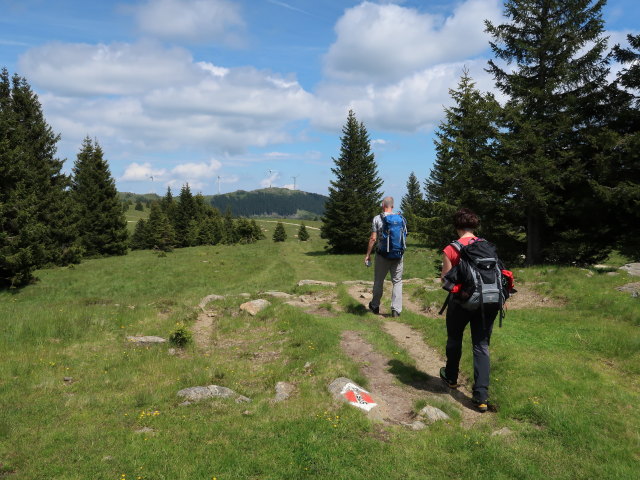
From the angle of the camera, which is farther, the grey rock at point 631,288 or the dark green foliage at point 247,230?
the dark green foliage at point 247,230

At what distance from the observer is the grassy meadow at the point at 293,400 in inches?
183

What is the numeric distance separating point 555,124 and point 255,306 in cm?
1630

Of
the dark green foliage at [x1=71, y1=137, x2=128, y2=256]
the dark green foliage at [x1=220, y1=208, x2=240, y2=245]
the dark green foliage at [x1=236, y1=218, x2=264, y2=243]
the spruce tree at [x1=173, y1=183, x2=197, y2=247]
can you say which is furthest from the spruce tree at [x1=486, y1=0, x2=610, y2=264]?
the dark green foliage at [x1=220, y1=208, x2=240, y2=245]

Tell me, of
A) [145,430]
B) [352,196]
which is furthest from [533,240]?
[352,196]

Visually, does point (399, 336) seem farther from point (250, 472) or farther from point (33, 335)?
point (33, 335)

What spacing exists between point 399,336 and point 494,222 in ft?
41.5

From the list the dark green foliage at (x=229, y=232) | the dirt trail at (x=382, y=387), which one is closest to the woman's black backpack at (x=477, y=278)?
the dirt trail at (x=382, y=387)

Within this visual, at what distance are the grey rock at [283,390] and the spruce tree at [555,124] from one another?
14516mm

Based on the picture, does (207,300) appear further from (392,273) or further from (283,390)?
(283,390)

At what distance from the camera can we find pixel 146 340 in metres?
10.8

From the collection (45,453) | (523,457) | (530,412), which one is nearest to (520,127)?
(530,412)

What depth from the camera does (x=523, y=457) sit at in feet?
15.7

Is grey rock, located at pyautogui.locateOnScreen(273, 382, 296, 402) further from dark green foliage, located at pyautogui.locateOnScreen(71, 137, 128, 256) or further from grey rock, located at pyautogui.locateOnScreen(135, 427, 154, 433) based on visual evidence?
dark green foliage, located at pyautogui.locateOnScreen(71, 137, 128, 256)

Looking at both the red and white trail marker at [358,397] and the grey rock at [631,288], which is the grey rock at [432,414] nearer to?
the red and white trail marker at [358,397]
